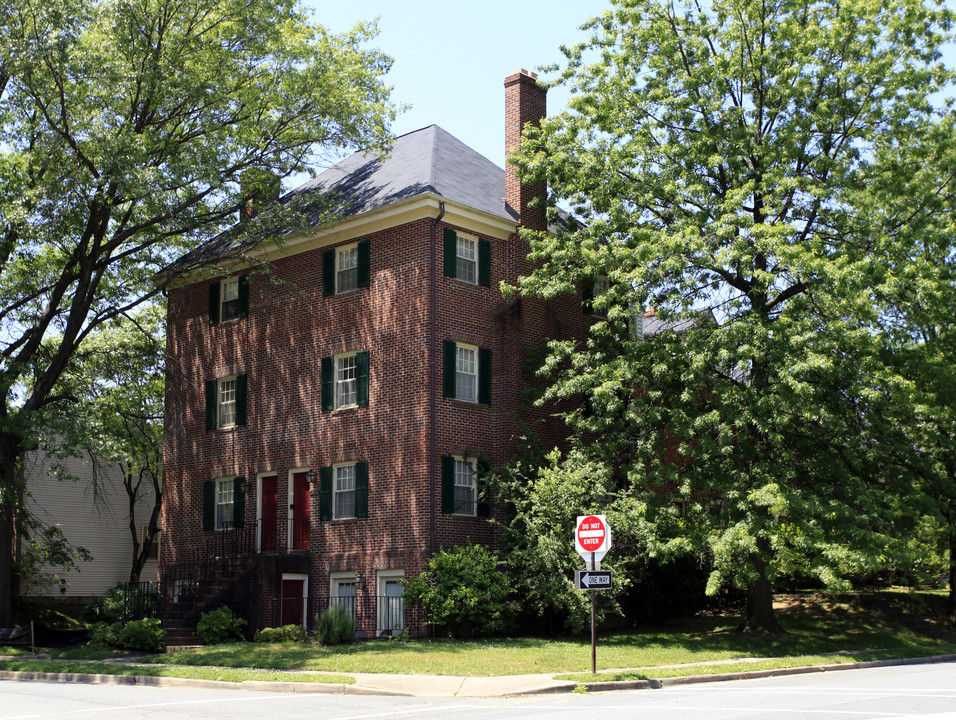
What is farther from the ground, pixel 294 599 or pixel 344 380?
pixel 344 380

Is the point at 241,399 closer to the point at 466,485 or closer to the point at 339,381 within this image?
the point at 339,381

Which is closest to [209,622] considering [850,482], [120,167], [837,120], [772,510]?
[120,167]

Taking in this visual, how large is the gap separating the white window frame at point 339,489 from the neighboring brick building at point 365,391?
4 centimetres

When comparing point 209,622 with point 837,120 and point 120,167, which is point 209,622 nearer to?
point 120,167

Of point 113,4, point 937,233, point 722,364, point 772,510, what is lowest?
point 772,510

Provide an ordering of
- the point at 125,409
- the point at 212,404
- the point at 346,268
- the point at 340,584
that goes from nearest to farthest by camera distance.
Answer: the point at 340,584
the point at 346,268
the point at 212,404
the point at 125,409

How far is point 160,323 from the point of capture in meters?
39.7

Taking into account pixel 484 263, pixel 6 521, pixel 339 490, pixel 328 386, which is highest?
pixel 484 263

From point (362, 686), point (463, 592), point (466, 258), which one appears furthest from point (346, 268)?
point (362, 686)

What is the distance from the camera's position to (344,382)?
88.5 feet

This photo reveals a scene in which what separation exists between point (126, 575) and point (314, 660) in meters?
25.9

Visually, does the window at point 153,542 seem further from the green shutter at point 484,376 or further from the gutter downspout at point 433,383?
the gutter downspout at point 433,383

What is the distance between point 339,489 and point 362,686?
1114cm

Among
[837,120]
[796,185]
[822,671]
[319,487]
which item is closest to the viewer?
[822,671]
